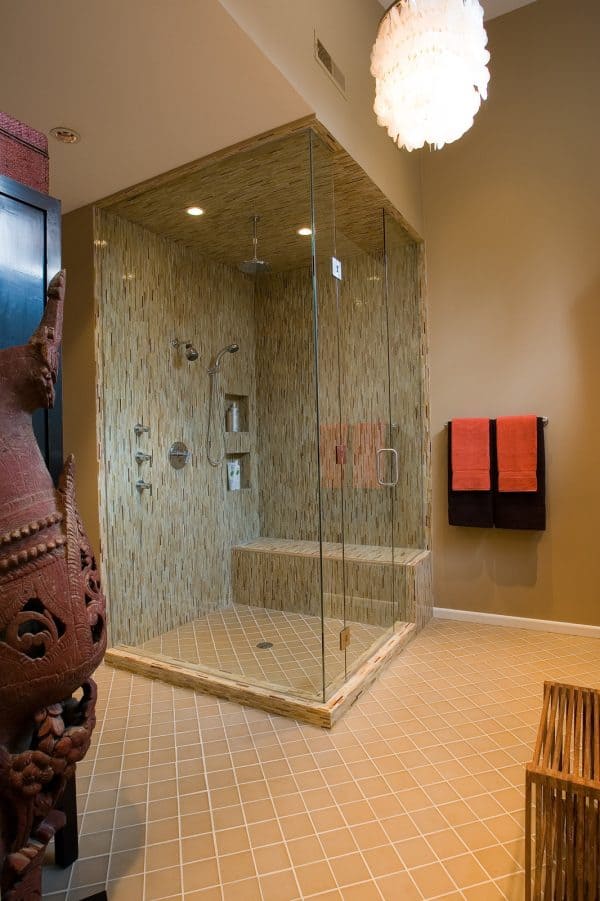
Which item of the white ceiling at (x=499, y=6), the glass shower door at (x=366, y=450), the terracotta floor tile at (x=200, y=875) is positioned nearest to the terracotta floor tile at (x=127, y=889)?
the terracotta floor tile at (x=200, y=875)

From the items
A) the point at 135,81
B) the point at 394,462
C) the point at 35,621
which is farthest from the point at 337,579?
the point at 135,81

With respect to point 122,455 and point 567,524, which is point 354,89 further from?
point 567,524

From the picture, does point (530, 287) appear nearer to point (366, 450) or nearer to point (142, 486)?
point (366, 450)

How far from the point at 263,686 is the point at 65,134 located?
2.56 m

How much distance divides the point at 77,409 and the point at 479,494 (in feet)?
7.97

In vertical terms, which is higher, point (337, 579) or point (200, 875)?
point (337, 579)

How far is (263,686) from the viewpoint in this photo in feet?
7.48

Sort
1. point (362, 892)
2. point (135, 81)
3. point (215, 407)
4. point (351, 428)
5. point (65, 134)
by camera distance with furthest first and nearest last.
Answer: point (215, 407) → point (351, 428) → point (65, 134) → point (135, 81) → point (362, 892)


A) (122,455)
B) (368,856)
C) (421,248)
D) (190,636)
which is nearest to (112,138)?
(122,455)

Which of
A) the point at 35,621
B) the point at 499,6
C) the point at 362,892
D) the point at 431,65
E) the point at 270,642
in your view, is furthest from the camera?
the point at 499,6

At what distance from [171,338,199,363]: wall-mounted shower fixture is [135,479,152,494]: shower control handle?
855 millimetres

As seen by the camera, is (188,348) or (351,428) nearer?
(351,428)

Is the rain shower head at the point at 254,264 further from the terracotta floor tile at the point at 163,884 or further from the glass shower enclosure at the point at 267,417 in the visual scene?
the terracotta floor tile at the point at 163,884

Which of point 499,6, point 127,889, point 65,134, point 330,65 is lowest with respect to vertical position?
point 127,889
